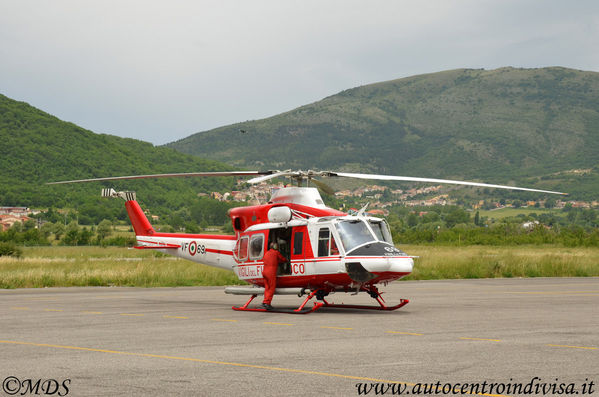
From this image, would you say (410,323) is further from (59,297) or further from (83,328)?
(59,297)

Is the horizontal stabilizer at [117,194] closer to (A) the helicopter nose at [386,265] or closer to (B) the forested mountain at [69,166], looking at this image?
(A) the helicopter nose at [386,265]

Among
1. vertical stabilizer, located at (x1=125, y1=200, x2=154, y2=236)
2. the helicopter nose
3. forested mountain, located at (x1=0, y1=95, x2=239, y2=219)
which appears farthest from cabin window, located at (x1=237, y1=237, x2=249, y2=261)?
forested mountain, located at (x1=0, y1=95, x2=239, y2=219)

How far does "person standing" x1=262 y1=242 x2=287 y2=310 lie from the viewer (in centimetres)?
1870

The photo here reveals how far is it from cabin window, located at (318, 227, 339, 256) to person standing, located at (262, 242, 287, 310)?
1.28 metres

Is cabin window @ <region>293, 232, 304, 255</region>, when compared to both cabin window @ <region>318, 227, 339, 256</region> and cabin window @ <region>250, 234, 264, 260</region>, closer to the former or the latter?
cabin window @ <region>318, 227, 339, 256</region>

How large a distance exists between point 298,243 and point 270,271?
1.07 m

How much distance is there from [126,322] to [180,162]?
17401cm

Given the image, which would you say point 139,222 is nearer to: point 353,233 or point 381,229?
point 353,233

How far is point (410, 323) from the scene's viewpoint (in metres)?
15.3

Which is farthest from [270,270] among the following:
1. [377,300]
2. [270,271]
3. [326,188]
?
[326,188]

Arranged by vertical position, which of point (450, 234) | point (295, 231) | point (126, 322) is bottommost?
point (450, 234)

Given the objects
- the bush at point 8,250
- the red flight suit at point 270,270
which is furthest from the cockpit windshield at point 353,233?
the bush at point 8,250

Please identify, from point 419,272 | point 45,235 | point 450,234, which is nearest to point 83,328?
point 419,272

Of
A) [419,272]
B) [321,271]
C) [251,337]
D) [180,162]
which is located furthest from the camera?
[180,162]
